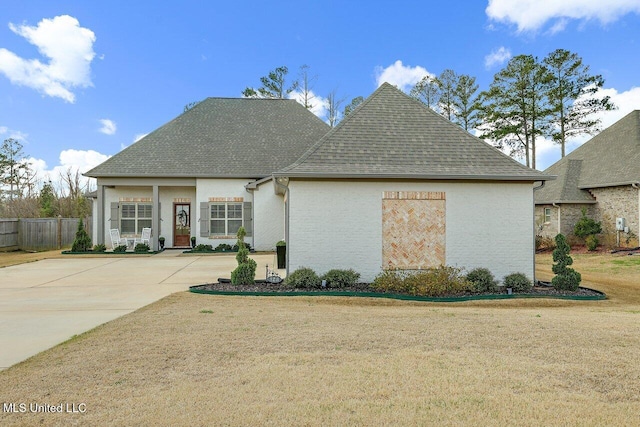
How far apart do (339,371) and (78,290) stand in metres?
8.32

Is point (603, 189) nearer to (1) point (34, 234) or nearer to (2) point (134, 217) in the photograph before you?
(2) point (134, 217)

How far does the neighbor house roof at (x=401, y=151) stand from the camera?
9.89 metres

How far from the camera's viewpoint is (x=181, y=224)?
20594 mm

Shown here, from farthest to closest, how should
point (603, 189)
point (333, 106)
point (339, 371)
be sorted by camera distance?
point (333, 106) → point (603, 189) → point (339, 371)

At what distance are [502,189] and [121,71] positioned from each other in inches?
807

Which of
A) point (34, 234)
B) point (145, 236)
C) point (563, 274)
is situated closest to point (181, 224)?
point (145, 236)

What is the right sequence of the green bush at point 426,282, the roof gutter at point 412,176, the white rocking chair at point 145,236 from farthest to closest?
the white rocking chair at point 145,236 → the roof gutter at point 412,176 → the green bush at point 426,282

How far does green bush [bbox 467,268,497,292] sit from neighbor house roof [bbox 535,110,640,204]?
14471 millimetres

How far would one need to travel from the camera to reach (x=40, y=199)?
106 ft

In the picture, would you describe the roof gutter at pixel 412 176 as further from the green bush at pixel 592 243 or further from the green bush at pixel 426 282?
the green bush at pixel 592 243

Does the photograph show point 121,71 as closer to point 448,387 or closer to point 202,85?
point 202,85

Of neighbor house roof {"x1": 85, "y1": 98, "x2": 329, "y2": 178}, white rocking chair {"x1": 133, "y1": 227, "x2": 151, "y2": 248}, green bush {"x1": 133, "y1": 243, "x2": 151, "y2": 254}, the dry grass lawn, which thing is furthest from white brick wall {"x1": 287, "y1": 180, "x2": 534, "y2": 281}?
white rocking chair {"x1": 133, "y1": 227, "x2": 151, "y2": 248}

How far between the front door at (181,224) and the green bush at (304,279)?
41.2ft

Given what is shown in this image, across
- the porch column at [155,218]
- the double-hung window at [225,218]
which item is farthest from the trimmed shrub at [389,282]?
the porch column at [155,218]
